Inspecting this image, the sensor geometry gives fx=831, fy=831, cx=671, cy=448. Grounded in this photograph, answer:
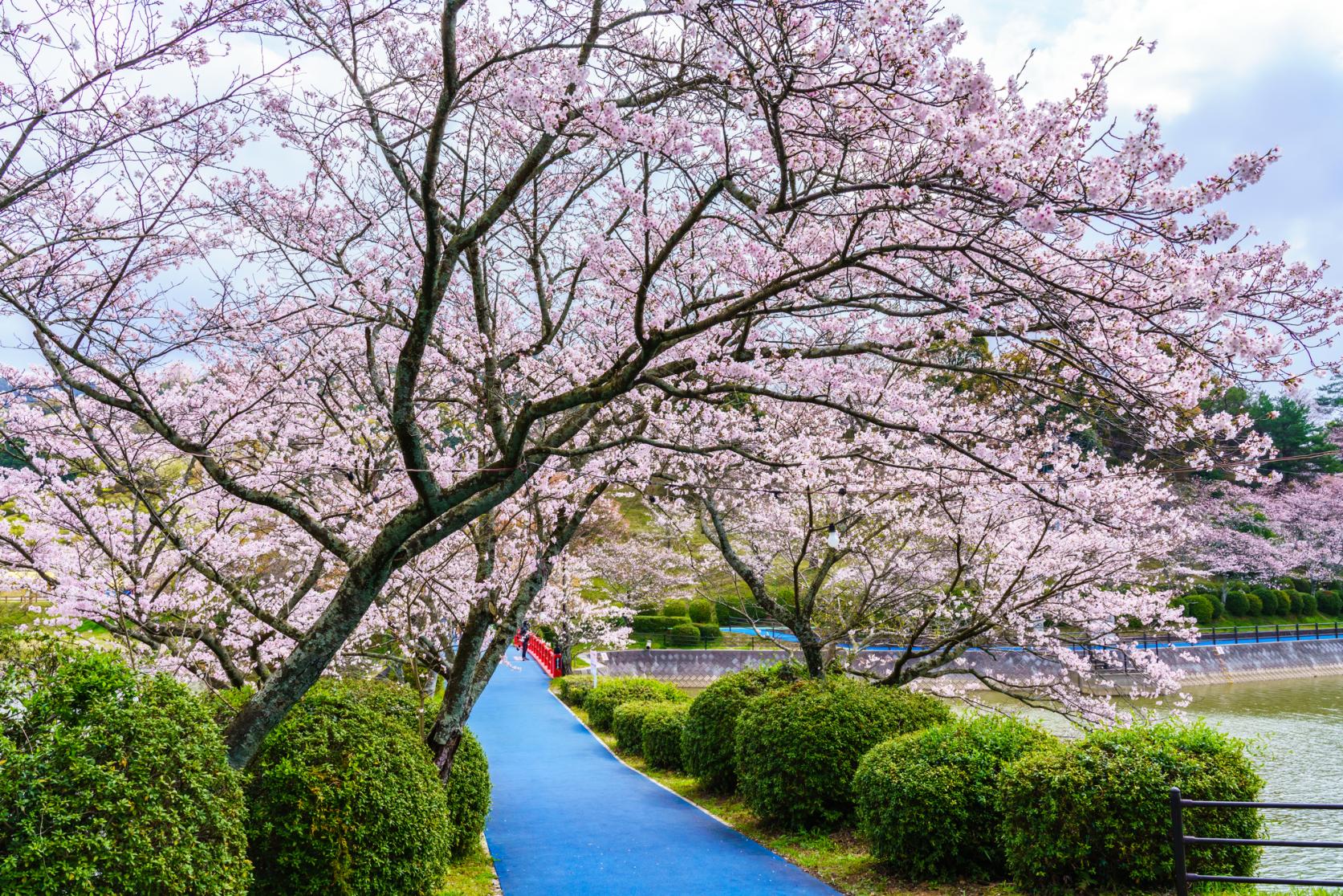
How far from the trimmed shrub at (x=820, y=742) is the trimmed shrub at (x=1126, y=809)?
2.57 metres

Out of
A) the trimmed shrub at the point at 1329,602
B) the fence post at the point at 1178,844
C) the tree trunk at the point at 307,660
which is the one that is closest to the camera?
the fence post at the point at 1178,844

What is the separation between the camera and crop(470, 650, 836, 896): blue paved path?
7.70 meters

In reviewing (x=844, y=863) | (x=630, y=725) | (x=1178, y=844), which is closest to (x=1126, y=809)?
(x=1178, y=844)

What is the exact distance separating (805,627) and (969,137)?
783cm

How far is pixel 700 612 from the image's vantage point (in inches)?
1275

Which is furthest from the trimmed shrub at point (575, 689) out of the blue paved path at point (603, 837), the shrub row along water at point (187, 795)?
the shrub row along water at point (187, 795)

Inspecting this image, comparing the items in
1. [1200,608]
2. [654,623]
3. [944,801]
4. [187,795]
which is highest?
[1200,608]

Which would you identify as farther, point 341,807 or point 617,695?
point 617,695

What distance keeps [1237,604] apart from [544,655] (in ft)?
98.0

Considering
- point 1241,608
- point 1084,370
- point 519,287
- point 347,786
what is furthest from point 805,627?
point 1241,608

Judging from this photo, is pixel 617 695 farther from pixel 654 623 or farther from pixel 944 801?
pixel 654 623

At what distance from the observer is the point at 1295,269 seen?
14.2 ft

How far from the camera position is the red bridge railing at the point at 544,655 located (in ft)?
88.2

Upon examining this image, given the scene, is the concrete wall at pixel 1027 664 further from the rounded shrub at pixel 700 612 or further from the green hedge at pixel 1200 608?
the rounded shrub at pixel 700 612
